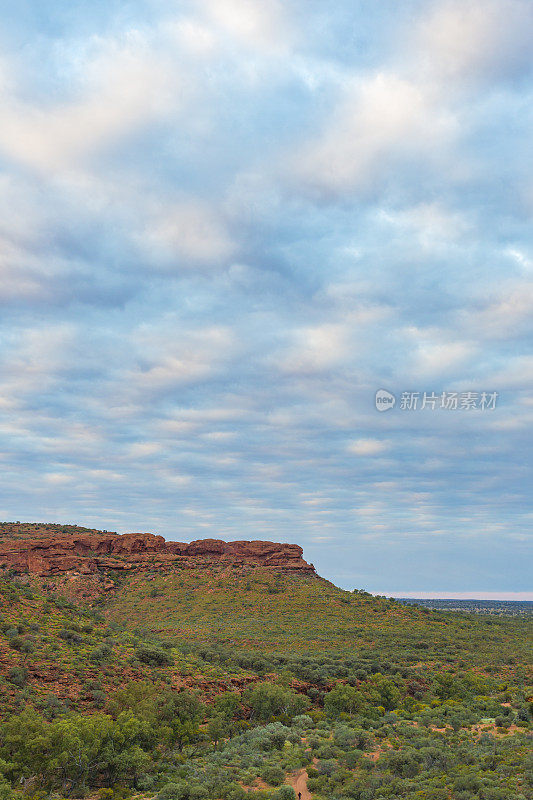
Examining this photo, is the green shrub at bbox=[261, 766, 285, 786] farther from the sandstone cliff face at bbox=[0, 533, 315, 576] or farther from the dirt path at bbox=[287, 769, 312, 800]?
the sandstone cliff face at bbox=[0, 533, 315, 576]

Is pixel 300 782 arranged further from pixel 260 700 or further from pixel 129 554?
pixel 129 554

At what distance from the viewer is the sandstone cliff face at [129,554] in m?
95.2


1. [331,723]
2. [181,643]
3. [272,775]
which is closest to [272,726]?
[331,723]

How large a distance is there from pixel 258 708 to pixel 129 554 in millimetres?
71448

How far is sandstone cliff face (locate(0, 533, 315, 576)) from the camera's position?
95.2 metres

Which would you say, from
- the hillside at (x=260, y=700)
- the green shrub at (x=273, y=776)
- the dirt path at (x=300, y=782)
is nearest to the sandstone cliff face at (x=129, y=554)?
the hillside at (x=260, y=700)

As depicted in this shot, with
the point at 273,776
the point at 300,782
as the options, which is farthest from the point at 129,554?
the point at 300,782

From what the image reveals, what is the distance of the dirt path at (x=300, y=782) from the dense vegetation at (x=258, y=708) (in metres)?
0.13

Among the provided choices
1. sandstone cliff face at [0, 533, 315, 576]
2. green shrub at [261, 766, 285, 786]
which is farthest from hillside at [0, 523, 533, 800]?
sandstone cliff face at [0, 533, 315, 576]

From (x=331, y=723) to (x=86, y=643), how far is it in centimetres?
2174

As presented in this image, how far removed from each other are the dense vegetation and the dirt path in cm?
13

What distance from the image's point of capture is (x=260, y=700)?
42188 mm

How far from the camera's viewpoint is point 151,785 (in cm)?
2845

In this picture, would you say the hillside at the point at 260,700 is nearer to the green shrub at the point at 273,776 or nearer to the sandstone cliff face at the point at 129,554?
the green shrub at the point at 273,776
